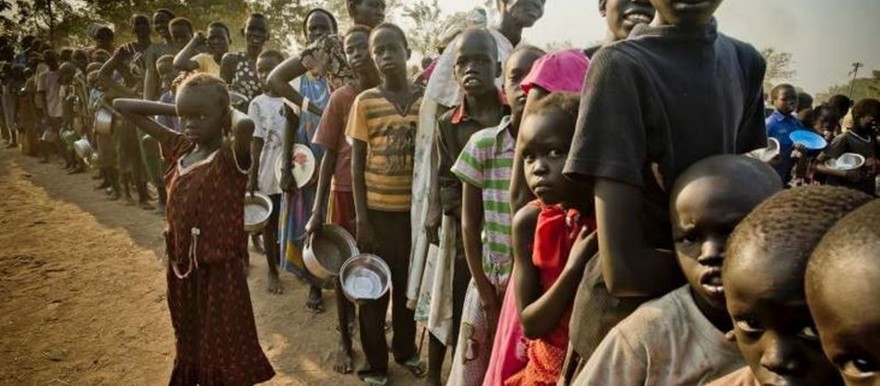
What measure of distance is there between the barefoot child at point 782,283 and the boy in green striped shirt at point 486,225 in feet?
4.82

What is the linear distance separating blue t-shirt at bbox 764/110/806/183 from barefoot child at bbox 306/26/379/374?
524 cm

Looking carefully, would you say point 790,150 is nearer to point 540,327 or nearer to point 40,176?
point 540,327

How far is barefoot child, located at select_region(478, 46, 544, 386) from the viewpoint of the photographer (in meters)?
2.32

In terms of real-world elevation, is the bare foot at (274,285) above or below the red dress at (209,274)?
below

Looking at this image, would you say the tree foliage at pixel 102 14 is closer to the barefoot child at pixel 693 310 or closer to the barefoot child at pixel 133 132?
the barefoot child at pixel 133 132

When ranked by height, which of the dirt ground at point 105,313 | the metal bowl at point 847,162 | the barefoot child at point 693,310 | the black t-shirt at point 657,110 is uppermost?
the black t-shirt at point 657,110

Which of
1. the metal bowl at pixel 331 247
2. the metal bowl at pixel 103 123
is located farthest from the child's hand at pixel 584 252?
the metal bowl at pixel 103 123

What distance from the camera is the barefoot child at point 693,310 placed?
3.36 feet

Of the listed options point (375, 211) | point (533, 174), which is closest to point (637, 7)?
point (533, 174)

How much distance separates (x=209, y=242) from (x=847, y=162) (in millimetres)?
6467

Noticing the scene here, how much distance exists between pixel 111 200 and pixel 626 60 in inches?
369

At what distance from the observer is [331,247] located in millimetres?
3541

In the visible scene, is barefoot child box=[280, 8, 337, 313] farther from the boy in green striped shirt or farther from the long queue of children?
the boy in green striped shirt

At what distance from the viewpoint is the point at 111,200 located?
342 inches
